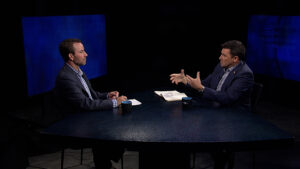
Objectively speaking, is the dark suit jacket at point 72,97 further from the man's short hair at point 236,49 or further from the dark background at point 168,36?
the dark background at point 168,36

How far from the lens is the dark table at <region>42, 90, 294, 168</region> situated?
2082mm

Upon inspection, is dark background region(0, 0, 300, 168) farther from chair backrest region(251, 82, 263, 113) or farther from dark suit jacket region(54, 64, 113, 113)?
dark suit jacket region(54, 64, 113, 113)

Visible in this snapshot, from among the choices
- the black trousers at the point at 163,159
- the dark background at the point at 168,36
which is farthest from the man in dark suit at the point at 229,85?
the dark background at the point at 168,36

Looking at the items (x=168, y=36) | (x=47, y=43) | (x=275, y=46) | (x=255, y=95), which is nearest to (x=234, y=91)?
(x=255, y=95)

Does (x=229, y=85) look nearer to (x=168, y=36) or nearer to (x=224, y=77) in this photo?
(x=224, y=77)

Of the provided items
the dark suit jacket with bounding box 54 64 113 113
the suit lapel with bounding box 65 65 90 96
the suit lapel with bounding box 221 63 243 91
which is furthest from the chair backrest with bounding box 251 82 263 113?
A: the suit lapel with bounding box 65 65 90 96

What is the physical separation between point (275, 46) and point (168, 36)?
1.97m

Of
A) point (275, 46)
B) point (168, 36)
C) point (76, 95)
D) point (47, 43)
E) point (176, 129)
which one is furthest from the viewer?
point (168, 36)

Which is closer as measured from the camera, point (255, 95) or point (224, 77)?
point (255, 95)

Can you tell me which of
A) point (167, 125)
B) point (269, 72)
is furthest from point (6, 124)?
point (269, 72)

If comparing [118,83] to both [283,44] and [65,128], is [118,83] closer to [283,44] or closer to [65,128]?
[283,44]

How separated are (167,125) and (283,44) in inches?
153

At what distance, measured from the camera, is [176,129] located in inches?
89.8

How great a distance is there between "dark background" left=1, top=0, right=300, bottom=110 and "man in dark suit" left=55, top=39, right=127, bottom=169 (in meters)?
2.80
